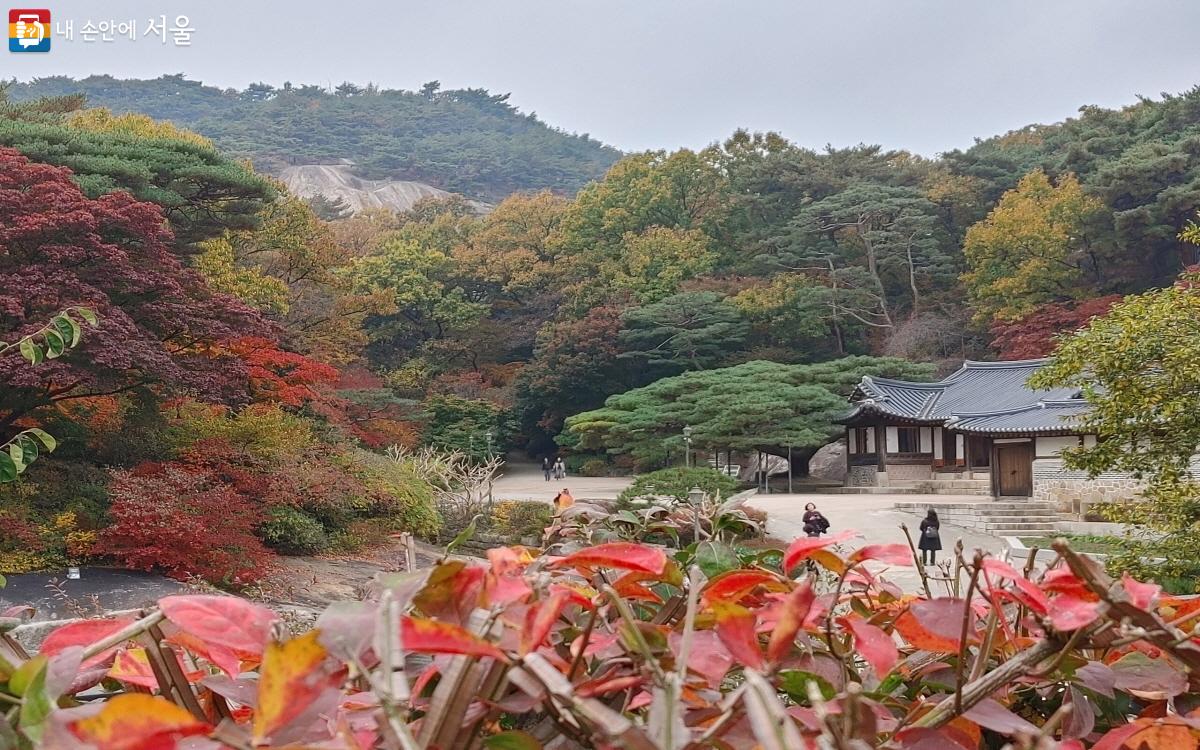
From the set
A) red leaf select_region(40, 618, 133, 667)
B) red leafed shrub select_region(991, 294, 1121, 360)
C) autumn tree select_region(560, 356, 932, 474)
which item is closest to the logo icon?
autumn tree select_region(560, 356, 932, 474)

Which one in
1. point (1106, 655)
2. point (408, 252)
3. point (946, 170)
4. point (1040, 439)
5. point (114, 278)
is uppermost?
point (946, 170)

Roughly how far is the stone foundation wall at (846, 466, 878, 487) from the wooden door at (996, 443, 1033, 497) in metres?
2.74

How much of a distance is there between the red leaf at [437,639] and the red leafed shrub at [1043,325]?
60.0 ft

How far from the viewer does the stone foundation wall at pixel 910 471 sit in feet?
53.9

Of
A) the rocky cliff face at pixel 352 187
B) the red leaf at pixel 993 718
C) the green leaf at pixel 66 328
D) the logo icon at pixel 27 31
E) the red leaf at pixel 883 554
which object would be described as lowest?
the red leaf at pixel 993 718

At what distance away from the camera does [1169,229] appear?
1708cm

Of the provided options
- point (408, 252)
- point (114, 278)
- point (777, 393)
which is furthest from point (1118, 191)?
point (114, 278)

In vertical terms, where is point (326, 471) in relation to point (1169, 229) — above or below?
below

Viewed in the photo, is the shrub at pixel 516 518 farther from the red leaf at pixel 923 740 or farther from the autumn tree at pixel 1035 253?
the autumn tree at pixel 1035 253

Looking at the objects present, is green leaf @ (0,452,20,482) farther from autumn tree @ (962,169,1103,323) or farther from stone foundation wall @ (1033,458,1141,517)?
autumn tree @ (962,169,1103,323)

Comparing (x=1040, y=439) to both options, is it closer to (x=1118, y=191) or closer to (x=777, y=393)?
(x=777, y=393)

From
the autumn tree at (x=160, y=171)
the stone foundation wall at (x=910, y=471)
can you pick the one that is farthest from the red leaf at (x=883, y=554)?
the stone foundation wall at (x=910, y=471)

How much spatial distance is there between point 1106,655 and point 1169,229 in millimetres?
19608

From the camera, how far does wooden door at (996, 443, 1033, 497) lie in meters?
13.8
